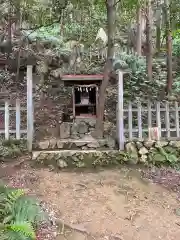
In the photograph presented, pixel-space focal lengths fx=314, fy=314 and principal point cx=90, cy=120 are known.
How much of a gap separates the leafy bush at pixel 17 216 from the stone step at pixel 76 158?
5.70ft

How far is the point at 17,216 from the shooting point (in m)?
4.52

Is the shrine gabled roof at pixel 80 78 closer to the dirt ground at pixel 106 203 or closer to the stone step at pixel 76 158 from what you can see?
the stone step at pixel 76 158

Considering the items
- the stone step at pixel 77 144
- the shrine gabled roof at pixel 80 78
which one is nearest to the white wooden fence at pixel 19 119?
the stone step at pixel 77 144

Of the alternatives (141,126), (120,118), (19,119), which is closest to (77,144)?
(120,118)

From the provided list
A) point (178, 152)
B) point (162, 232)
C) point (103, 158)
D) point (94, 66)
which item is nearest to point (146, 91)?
point (94, 66)

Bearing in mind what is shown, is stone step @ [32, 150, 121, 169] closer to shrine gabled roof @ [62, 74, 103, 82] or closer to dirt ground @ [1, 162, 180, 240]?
dirt ground @ [1, 162, 180, 240]

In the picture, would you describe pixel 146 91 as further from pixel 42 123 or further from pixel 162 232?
pixel 162 232

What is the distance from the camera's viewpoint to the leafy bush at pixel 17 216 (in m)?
4.10

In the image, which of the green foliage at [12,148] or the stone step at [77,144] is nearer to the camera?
the green foliage at [12,148]

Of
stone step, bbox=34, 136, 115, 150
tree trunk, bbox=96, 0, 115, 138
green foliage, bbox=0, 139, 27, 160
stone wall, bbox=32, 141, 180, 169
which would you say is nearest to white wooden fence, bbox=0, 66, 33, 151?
green foliage, bbox=0, 139, 27, 160

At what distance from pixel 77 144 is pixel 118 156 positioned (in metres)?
1.02

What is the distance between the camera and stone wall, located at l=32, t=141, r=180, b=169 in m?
6.91

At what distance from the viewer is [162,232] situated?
5172 millimetres

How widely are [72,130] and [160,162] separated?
7.52 ft
